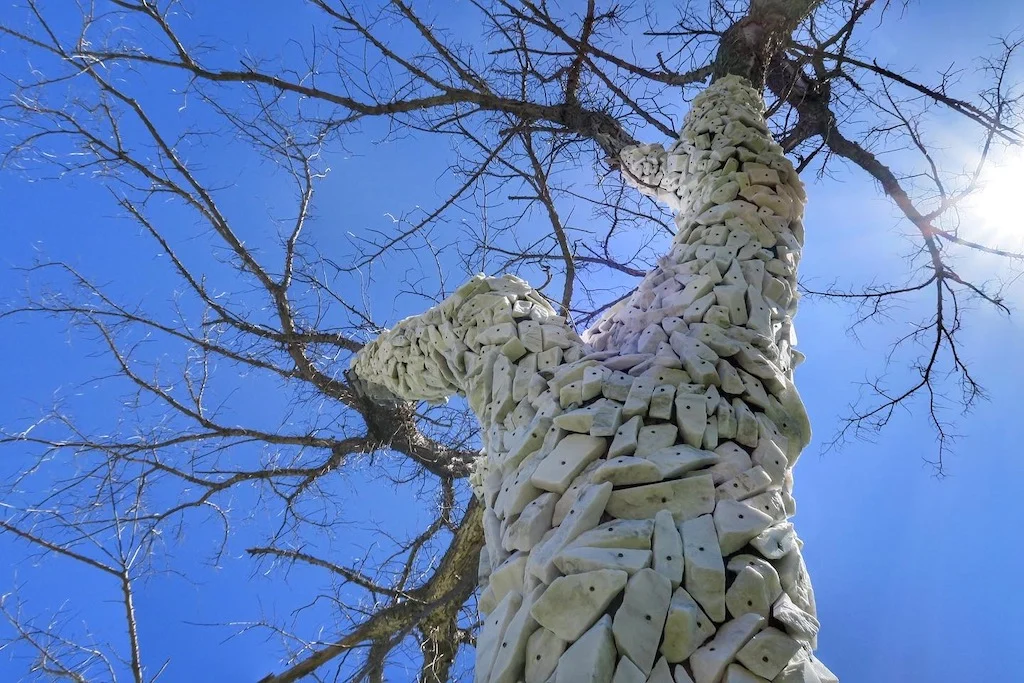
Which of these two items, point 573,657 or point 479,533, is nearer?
point 573,657

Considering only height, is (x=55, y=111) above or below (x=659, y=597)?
above

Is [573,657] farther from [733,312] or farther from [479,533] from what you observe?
[479,533]

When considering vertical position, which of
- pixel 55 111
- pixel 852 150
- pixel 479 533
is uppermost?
pixel 55 111

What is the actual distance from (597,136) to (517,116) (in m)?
0.33

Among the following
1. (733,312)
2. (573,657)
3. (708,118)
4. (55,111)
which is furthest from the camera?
(55,111)

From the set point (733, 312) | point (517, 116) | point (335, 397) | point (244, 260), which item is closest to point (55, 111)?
point (244, 260)

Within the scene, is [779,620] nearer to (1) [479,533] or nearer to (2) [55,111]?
(1) [479,533]

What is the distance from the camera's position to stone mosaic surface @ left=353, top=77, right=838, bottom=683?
2.85ft

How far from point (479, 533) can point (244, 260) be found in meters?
1.38

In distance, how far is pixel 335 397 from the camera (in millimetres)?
2816

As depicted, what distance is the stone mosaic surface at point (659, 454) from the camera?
869 millimetres

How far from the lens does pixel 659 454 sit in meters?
1.10

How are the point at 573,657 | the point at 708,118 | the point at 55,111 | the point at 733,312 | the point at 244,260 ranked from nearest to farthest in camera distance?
the point at 573,657 → the point at 733,312 → the point at 708,118 → the point at 55,111 → the point at 244,260

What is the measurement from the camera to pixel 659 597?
2.90 ft
